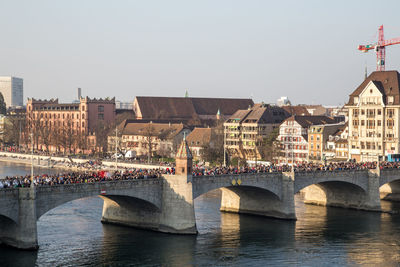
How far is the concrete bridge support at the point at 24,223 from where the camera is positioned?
73.4 m

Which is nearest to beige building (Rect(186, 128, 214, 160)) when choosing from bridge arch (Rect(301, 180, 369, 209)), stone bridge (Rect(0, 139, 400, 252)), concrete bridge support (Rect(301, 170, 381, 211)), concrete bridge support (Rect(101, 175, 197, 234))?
bridge arch (Rect(301, 180, 369, 209))

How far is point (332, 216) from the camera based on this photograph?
109 m

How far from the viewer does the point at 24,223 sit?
73.4m

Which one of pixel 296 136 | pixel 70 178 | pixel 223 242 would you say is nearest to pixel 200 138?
pixel 296 136

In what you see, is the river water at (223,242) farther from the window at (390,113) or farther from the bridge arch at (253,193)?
the window at (390,113)

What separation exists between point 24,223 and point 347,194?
60416 millimetres

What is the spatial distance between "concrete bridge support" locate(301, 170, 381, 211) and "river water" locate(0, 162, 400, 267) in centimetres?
623

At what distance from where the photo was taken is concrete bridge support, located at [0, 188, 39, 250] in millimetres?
73438

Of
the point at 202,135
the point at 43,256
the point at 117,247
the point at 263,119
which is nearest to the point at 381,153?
the point at 263,119

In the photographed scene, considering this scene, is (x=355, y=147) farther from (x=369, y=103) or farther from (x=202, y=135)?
(x=202, y=135)

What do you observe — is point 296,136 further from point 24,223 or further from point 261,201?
point 24,223

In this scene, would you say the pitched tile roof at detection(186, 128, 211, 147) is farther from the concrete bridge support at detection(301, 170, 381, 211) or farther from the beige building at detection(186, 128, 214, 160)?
the concrete bridge support at detection(301, 170, 381, 211)

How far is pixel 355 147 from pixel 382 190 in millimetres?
25026

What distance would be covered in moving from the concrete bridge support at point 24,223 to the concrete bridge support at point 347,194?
183ft
